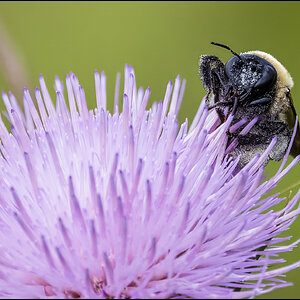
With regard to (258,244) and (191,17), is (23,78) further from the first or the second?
(191,17)

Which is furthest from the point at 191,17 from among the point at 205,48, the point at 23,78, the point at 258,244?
the point at 258,244

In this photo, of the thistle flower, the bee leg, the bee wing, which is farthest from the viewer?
the bee wing

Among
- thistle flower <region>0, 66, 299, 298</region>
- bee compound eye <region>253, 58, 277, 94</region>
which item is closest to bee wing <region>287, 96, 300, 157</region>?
bee compound eye <region>253, 58, 277, 94</region>

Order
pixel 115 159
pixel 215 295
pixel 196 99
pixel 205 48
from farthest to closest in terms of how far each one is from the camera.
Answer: pixel 205 48, pixel 196 99, pixel 115 159, pixel 215 295

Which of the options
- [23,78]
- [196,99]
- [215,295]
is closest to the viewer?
[215,295]

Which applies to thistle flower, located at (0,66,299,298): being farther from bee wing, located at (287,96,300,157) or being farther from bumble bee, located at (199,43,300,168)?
bee wing, located at (287,96,300,157)

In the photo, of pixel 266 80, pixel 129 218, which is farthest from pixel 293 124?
pixel 129 218
